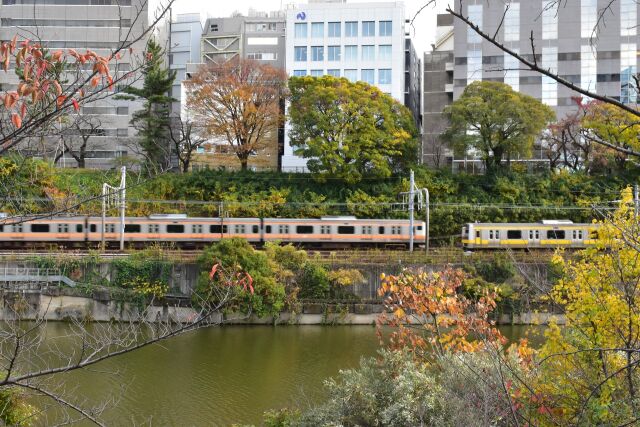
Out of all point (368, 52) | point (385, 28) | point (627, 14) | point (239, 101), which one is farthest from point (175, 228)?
point (627, 14)

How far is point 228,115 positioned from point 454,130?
11.8 meters

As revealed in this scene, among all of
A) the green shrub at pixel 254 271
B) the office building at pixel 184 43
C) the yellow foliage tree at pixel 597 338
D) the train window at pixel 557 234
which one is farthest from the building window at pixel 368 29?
the yellow foliage tree at pixel 597 338

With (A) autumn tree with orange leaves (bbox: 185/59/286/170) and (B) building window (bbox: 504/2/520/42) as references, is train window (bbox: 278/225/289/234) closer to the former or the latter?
(A) autumn tree with orange leaves (bbox: 185/59/286/170)

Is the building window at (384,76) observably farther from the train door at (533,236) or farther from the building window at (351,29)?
the train door at (533,236)

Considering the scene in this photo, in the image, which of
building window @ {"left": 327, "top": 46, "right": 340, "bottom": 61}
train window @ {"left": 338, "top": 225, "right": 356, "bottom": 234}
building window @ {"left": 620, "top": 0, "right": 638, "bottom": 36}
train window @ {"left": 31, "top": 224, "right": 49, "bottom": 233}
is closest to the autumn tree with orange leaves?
building window @ {"left": 327, "top": 46, "right": 340, "bottom": 61}

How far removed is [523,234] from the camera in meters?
25.3

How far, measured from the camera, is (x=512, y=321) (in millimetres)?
20297

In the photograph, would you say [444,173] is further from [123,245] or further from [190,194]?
[123,245]

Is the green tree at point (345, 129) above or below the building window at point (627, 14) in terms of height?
below

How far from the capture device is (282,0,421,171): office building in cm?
3416

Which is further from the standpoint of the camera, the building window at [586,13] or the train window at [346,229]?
the building window at [586,13]

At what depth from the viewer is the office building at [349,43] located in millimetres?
34156

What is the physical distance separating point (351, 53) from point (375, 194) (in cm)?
1003

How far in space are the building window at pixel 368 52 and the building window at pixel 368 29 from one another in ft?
2.30
